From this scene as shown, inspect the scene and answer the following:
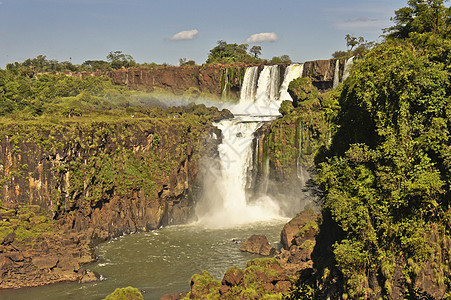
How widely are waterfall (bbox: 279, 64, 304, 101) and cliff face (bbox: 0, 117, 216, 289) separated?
19.7 meters

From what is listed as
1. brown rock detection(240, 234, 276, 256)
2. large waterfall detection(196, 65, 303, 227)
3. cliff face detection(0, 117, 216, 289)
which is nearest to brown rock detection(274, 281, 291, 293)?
brown rock detection(240, 234, 276, 256)

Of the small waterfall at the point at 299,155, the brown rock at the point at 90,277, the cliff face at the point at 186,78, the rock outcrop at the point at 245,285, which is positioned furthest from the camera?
the cliff face at the point at 186,78

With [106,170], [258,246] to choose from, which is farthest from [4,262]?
[258,246]

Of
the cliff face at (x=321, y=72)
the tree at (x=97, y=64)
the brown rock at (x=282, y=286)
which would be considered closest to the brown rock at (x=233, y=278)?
the brown rock at (x=282, y=286)

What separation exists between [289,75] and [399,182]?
48361mm

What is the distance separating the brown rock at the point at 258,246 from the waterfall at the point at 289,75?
111 ft

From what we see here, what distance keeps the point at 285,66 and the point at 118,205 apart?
34203 mm

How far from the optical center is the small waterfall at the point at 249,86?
240 feet

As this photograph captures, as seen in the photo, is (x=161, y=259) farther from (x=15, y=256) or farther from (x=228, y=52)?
(x=228, y=52)

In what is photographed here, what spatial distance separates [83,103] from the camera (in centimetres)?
7050

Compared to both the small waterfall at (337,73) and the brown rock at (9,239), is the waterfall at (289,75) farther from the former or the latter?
the brown rock at (9,239)

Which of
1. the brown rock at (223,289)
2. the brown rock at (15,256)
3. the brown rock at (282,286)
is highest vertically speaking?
the brown rock at (282,286)

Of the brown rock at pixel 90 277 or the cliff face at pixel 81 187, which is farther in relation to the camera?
the cliff face at pixel 81 187

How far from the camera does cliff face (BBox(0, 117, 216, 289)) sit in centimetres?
3562
